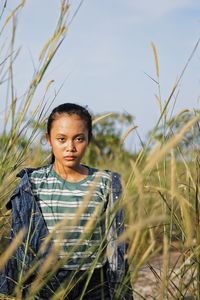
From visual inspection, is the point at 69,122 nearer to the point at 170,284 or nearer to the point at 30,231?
the point at 30,231

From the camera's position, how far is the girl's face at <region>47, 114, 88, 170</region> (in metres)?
2.04

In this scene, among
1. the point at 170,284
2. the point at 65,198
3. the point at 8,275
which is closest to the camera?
the point at 170,284

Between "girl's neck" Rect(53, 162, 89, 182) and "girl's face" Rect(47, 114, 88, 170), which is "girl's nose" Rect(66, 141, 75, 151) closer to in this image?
"girl's face" Rect(47, 114, 88, 170)

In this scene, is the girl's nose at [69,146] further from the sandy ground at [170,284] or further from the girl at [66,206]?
the sandy ground at [170,284]

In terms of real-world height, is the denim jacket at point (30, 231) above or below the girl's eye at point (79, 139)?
below

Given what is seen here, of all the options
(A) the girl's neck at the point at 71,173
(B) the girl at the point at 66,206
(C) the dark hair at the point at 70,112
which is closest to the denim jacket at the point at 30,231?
(B) the girl at the point at 66,206

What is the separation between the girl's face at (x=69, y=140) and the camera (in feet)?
6.71

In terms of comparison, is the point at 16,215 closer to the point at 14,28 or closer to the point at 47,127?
the point at 47,127

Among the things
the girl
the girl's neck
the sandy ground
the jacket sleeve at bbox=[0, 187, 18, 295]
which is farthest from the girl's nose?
the sandy ground

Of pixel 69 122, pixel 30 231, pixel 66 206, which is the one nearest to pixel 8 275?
pixel 30 231

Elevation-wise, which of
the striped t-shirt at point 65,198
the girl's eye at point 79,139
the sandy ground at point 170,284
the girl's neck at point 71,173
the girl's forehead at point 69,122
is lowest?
the sandy ground at point 170,284

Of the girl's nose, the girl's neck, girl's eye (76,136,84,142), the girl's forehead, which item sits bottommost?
the girl's neck

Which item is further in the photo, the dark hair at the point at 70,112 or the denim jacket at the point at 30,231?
the dark hair at the point at 70,112

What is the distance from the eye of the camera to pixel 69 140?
2.05 meters
